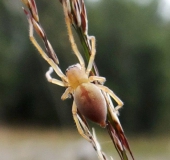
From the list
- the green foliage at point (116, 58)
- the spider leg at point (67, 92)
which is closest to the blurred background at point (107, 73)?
the green foliage at point (116, 58)

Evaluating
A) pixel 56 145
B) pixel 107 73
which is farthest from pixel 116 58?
pixel 56 145

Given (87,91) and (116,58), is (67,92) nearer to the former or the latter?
(87,91)

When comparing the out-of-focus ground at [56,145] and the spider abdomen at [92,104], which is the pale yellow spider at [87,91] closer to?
the spider abdomen at [92,104]

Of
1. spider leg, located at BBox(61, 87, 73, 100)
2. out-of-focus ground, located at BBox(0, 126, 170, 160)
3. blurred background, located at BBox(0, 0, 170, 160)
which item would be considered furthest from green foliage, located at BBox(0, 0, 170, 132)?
spider leg, located at BBox(61, 87, 73, 100)

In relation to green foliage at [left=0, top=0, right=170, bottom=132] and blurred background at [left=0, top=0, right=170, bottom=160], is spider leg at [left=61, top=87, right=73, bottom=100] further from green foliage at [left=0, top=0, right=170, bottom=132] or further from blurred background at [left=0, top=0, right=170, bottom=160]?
green foliage at [left=0, top=0, right=170, bottom=132]

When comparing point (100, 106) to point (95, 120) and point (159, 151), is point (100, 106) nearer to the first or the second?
point (95, 120)

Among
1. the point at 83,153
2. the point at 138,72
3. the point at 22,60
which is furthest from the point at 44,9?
the point at 83,153
